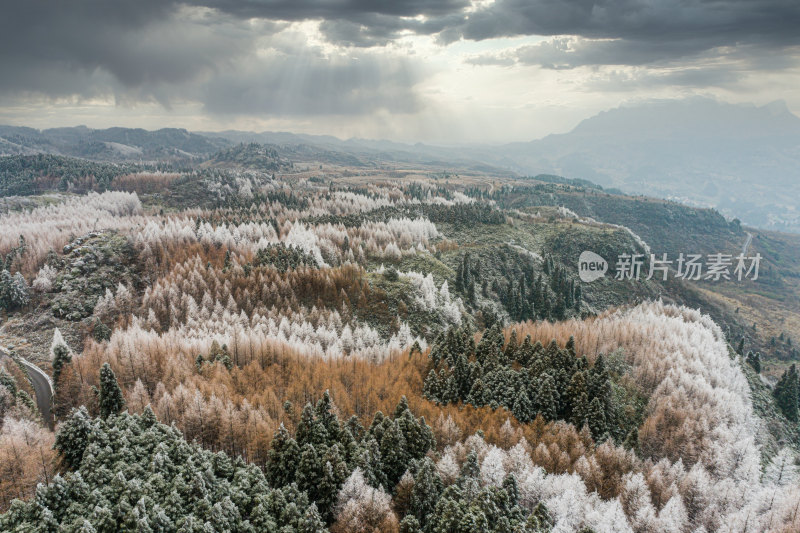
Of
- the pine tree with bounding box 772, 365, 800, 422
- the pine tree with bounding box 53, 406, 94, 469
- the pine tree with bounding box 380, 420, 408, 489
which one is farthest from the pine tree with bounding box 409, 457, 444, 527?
the pine tree with bounding box 772, 365, 800, 422

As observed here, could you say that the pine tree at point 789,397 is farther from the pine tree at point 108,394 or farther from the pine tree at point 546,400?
the pine tree at point 108,394

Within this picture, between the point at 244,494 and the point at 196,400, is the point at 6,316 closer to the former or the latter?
the point at 196,400

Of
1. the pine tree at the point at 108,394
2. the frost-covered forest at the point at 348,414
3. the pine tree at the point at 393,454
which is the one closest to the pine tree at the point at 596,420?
the frost-covered forest at the point at 348,414

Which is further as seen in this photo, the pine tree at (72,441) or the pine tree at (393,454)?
the pine tree at (393,454)

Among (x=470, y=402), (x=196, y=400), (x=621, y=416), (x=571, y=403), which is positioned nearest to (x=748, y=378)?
(x=621, y=416)

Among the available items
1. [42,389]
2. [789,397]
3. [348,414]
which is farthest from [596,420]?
[42,389]
